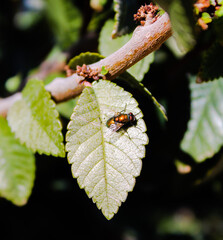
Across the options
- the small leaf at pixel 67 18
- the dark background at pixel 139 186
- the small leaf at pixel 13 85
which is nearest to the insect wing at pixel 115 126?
the dark background at pixel 139 186

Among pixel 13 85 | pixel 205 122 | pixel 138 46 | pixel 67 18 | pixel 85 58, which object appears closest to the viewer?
pixel 138 46

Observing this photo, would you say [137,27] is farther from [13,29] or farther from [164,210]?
[164,210]

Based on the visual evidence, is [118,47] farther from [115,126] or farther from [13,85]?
[13,85]

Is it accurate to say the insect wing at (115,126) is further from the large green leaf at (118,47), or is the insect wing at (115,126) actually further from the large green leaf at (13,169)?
the large green leaf at (13,169)

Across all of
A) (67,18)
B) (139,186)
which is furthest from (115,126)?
(67,18)

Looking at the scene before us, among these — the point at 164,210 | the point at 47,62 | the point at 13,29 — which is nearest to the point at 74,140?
the point at 47,62

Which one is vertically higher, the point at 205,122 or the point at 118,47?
the point at 118,47
